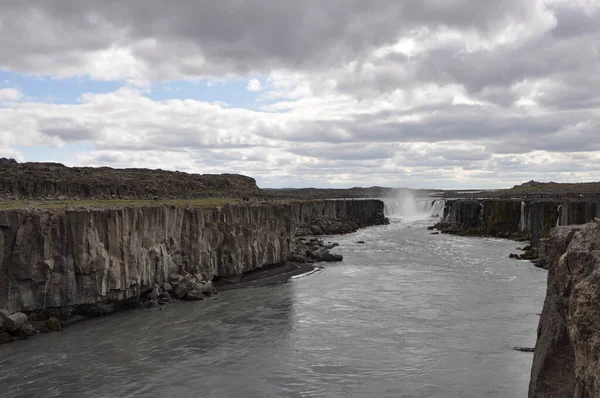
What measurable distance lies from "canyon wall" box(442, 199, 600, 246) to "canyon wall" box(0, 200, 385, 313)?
32.0 metres

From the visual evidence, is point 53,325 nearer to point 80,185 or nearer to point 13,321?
point 13,321

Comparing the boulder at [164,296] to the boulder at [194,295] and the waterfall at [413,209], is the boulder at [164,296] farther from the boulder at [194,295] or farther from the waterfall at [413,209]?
the waterfall at [413,209]

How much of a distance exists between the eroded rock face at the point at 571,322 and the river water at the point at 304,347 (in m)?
7.55

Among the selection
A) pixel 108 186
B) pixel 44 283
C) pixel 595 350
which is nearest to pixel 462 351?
pixel 595 350

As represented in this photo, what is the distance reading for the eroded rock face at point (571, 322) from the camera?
7974mm

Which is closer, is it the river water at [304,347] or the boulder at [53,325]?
the river water at [304,347]

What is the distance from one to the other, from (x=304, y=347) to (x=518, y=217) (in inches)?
2392

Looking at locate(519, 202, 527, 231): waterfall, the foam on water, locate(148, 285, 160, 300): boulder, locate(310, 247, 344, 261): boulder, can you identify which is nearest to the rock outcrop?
locate(310, 247, 344, 261): boulder

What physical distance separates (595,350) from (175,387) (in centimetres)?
1511

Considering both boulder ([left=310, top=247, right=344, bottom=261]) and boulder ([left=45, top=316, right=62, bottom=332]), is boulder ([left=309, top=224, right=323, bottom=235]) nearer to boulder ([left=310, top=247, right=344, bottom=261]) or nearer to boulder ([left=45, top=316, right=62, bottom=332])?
boulder ([left=310, top=247, right=344, bottom=261])

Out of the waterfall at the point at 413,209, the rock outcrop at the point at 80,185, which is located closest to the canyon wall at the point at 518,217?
the waterfall at the point at 413,209

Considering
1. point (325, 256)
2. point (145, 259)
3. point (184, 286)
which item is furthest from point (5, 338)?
point (325, 256)

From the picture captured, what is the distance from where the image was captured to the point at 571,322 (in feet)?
28.8

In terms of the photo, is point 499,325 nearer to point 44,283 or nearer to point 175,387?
point 175,387
